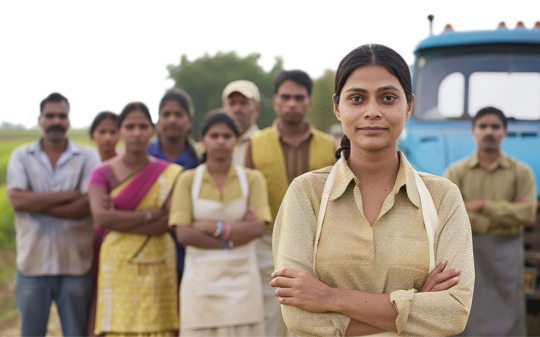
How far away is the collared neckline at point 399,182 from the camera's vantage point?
2.26 m

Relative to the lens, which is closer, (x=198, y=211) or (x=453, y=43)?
(x=198, y=211)

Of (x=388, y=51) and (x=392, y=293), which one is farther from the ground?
(x=388, y=51)

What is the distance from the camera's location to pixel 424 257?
221cm

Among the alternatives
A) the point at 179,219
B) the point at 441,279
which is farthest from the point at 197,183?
the point at 441,279

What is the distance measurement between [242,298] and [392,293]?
8.61 feet

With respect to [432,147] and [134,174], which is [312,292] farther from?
[432,147]

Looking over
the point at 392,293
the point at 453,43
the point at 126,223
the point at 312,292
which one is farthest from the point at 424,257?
the point at 453,43

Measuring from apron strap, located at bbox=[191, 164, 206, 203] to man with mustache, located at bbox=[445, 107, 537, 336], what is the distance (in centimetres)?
201

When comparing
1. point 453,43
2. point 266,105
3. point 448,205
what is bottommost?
→ point 448,205

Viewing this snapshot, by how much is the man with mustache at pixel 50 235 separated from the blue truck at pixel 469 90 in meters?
2.87

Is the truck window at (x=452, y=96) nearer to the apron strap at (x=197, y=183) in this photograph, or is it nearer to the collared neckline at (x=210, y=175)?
the collared neckline at (x=210, y=175)

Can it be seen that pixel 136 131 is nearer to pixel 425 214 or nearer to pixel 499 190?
pixel 499 190

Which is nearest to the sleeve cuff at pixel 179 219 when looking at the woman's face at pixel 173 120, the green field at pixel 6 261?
the woman's face at pixel 173 120

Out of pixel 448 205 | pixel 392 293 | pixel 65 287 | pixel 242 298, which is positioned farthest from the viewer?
pixel 65 287
